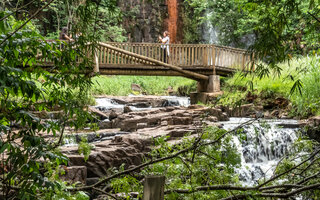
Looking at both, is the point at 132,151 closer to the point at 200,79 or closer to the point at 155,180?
Answer: the point at 155,180

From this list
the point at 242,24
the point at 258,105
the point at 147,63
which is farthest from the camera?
the point at 242,24

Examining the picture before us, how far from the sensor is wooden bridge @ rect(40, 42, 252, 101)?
13.5m

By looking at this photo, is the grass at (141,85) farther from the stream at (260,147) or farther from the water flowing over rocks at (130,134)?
the stream at (260,147)

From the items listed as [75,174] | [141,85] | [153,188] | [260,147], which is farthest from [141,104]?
[153,188]

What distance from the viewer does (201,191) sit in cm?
295

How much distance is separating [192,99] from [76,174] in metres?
10.3

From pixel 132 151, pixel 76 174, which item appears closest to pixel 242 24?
pixel 132 151

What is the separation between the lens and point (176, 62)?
1405 cm

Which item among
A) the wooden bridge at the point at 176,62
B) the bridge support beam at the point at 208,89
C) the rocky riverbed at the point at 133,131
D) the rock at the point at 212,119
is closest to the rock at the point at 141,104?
the rocky riverbed at the point at 133,131

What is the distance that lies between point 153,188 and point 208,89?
12.6 m

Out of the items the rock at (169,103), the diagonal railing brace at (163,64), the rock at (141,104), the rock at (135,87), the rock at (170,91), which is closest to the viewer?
the diagonal railing brace at (163,64)

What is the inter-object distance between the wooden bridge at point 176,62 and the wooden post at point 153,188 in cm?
1115

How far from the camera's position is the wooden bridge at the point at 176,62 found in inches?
533

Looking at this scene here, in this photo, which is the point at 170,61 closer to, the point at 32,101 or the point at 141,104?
the point at 141,104
